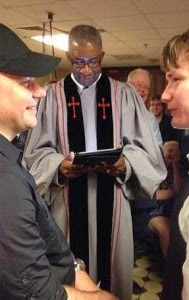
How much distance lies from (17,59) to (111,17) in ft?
13.0

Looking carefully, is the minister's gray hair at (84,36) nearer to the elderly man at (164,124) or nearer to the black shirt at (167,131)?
the elderly man at (164,124)

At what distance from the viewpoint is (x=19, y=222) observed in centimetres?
83

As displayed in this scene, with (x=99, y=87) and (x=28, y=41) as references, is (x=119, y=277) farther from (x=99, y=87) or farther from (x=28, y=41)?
(x=28, y=41)

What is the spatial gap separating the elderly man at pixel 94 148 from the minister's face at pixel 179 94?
64 cm

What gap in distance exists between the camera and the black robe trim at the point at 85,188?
168 cm

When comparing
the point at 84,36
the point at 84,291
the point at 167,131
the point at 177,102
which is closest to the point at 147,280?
the point at 167,131

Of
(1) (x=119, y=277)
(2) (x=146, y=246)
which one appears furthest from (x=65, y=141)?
(2) (x=146, y=246)

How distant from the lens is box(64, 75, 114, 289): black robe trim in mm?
1683

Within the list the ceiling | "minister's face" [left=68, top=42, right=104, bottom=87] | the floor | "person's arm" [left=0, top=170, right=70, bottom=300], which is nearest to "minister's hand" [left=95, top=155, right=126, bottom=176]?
"minister's face" [left=68, top=42, right=104, bottom=87]

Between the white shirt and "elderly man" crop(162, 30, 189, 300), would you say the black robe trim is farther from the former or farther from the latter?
the white shirt

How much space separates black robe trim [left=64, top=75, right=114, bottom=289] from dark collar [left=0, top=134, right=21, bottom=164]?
2.35ft

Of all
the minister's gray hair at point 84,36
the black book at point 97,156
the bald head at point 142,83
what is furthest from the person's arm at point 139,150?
the bald head at point 142,83

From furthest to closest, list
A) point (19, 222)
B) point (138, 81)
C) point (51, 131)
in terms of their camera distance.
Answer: point (138, 81) → point (51, 131) → point (19, 222)

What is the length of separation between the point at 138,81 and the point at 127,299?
2.15m
